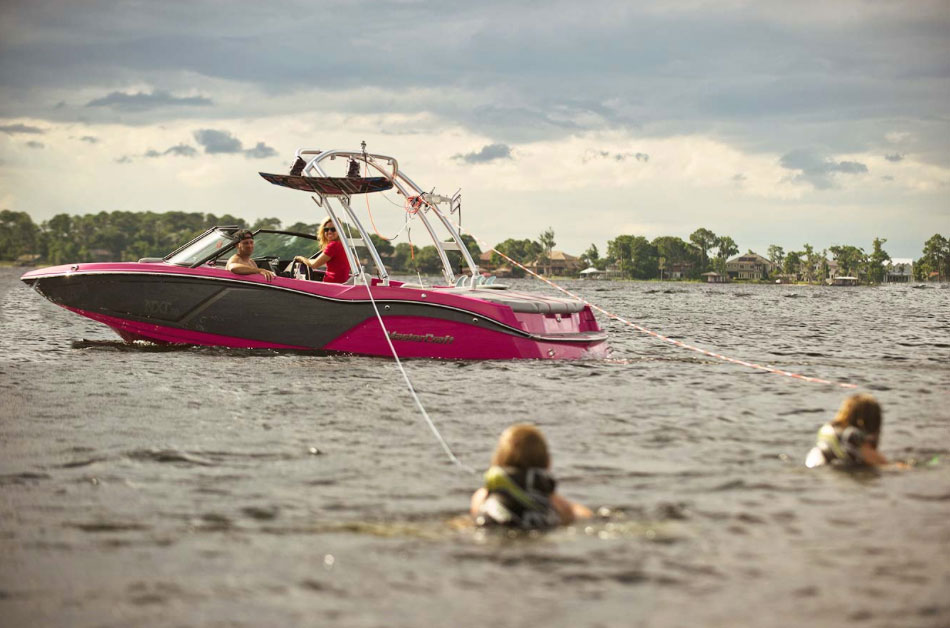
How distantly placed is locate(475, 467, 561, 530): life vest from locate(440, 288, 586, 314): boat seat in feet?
28.7

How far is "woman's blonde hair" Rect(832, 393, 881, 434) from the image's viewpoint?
798 centimetres

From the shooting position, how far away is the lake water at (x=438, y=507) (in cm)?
528

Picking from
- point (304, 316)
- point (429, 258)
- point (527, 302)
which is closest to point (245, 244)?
point (304, 316)

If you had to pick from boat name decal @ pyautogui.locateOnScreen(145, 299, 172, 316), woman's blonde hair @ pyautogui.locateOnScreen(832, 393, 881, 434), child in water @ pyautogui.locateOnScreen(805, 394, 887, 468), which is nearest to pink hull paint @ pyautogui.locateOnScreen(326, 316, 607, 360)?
boat name decal @ pyautogui.locateOnScreen(145, 299, 172, 316)

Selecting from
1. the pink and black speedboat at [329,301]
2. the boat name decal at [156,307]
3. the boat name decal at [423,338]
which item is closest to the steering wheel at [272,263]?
the pink and black speedboat at [329,301]

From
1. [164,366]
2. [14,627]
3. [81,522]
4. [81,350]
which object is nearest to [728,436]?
[81,522]

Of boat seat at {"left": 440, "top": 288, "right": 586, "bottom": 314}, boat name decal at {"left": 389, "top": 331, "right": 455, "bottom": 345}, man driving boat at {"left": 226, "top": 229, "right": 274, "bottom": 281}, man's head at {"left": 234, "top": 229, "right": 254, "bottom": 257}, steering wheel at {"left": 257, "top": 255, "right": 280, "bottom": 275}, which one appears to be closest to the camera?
boat seat at {"left": 440, "top": 288, "right": 586, "bottom": 314}

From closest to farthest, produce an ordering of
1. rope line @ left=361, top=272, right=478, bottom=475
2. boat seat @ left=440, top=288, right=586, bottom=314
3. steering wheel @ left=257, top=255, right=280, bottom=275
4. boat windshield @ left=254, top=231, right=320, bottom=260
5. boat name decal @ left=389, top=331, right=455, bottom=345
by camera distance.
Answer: rope line @ left=361, top=272, right=478, bottom=475, boat seat @ left=440, top=288, right=586, bottom=314, boat name decal @ left=389, top=331, right=455, bottom=345, steering wheel @ left=257, top=255, right=280, bottom=275, boat windshield @ left=254, top=231, right=320, bottom=260

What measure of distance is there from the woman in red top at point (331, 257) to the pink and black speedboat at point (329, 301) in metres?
0.22

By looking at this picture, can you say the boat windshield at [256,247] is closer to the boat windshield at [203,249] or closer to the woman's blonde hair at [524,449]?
the boat windshield at [203,249]

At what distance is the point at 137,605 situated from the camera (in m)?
5.23

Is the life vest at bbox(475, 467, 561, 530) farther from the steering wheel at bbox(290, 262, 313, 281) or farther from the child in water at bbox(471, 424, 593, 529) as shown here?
the steering wheel at bbox(290, 262, 313, 281)

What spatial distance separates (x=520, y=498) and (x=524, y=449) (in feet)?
1.03

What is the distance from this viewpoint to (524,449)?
6.34 m
